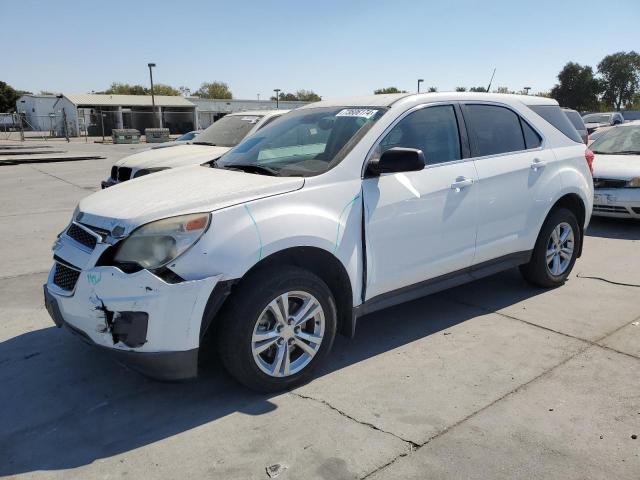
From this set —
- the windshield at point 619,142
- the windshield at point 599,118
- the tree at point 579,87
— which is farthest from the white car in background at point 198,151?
the tree at point 579,87

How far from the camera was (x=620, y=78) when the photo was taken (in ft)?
236

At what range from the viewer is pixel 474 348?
4.07 m

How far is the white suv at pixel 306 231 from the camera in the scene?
3.00 metres

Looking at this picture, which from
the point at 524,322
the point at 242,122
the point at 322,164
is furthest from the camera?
the point at 242,122

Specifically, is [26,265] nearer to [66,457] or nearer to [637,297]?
[66,457]

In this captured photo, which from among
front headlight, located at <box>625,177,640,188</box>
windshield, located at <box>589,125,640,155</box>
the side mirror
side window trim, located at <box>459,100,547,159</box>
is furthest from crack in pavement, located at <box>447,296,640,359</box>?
windshield, located at <box>589,125,640,155</box>

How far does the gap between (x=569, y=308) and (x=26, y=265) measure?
5.81 meters

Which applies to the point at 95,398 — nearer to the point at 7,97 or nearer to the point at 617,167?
the point at 617,167

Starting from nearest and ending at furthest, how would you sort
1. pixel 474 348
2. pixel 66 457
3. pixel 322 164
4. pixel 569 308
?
pixel 66 457 → pixel 322 164 → pixel 474 348 → pixel 569 308

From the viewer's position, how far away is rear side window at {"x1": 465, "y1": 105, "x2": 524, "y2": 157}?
4496mm

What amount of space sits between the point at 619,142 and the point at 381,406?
28.0ft

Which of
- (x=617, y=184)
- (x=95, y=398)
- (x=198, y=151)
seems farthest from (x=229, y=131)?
(x=95, y=398)

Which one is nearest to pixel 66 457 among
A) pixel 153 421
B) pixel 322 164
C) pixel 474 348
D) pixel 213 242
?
pixel 153 421

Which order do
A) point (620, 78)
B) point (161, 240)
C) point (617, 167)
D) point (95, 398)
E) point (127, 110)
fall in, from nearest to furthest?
1. point (161, 240)
2. point (95, 398)
3. point (617, 167)
4. point (127, 110)
5. point (620, 78)
